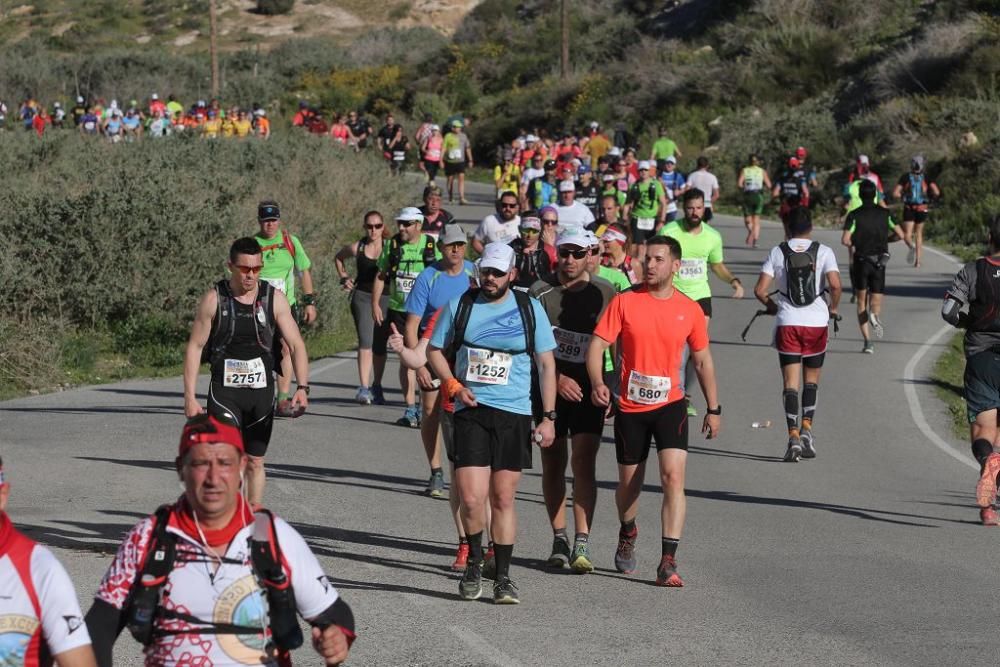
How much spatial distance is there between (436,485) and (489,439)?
10.4 ft

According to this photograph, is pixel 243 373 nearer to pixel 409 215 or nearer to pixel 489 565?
pixel 489 565

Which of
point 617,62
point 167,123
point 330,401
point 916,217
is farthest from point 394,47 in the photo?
point 330,401

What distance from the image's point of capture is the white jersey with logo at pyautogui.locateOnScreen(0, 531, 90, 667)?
438 cm

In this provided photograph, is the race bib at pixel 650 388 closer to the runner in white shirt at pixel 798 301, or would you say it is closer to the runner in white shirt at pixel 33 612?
the runner in white shirt at pixel 798 301

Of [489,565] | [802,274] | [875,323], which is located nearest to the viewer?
[489,565]

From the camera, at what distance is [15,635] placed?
439 cm

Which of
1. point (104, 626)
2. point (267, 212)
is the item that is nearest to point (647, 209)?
point (267, 212)

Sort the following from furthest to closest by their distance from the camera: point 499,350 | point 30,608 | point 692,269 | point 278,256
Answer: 1. point 692,269
2. point 278,256
3. point 499,350
4. point 30,608

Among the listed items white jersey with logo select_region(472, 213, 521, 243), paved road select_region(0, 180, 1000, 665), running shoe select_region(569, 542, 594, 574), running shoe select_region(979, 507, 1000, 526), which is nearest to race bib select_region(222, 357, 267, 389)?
paved road select_region(0, 180, 1000, 665)

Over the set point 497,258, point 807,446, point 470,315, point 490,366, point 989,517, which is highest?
point 497,258

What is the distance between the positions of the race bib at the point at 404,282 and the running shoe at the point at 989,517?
5.51 meters

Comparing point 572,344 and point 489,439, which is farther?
point 572,344

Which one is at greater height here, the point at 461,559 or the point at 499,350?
the point at 499,350

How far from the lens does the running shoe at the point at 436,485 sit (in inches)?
455
